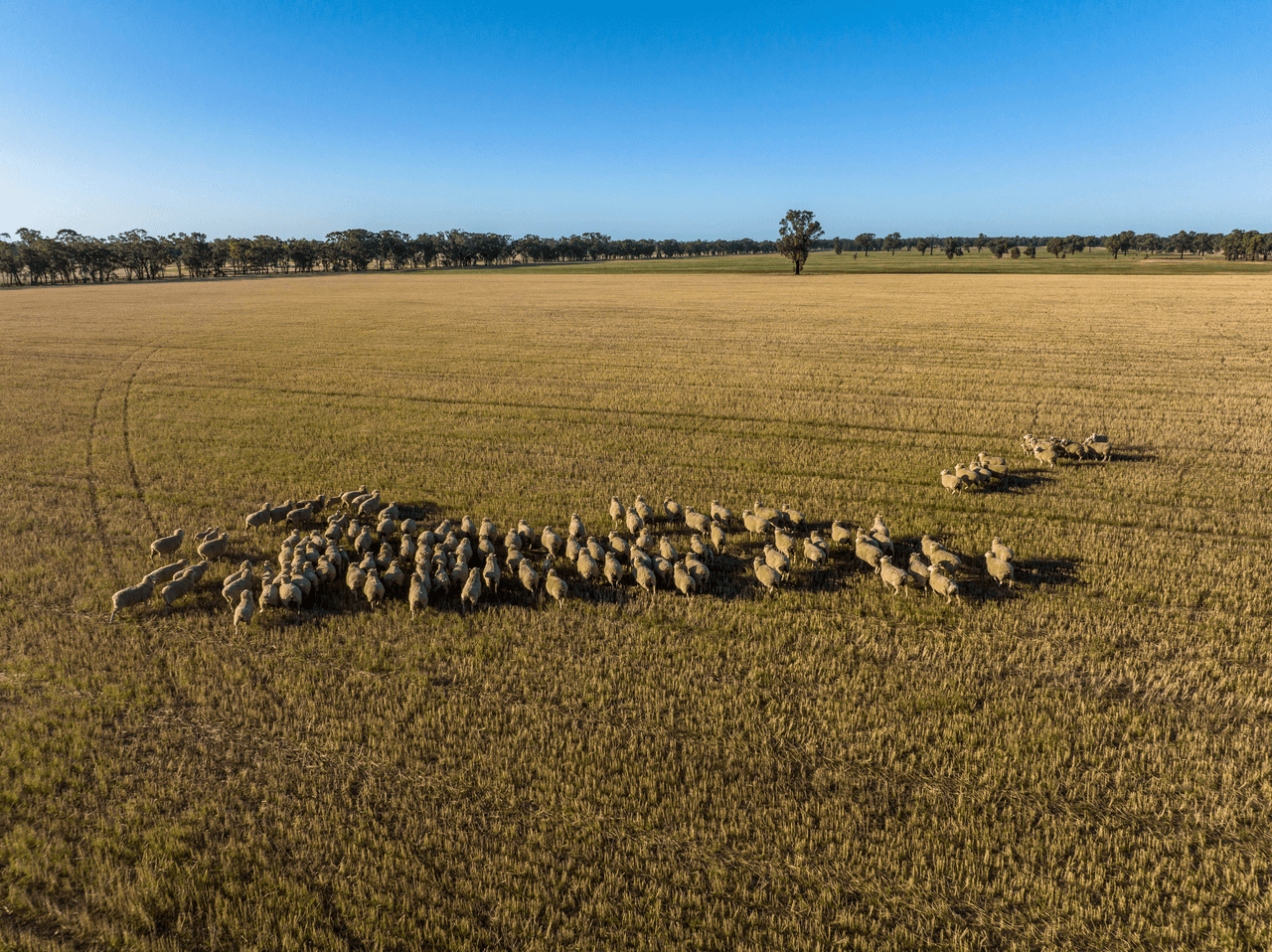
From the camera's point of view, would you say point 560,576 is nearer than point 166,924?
No

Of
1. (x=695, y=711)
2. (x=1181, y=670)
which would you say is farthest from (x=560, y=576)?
(x=1181, y=670)

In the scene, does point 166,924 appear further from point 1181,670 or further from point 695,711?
point 1181,670

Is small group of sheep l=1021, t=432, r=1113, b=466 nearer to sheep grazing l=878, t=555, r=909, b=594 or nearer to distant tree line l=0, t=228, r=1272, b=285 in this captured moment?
sheep grazing l=878, t=555, r=909, b=594

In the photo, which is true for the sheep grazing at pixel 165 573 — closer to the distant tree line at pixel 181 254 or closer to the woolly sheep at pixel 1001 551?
the woolly sheep at pixel 1001 551

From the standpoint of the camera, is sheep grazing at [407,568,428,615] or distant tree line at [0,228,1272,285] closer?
sheep grazing at [407,568,428,615]

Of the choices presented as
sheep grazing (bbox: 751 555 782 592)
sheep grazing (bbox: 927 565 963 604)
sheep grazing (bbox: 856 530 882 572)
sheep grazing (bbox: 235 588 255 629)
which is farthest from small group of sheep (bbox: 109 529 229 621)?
sheep grazing (bbox: 927 565 963 604)

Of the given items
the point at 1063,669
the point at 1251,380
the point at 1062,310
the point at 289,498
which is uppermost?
the point at 1062,310

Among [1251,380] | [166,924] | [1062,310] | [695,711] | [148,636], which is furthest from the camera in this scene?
[1062,310]

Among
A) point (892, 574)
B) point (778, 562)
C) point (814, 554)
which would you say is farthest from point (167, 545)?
point (892, 574)
